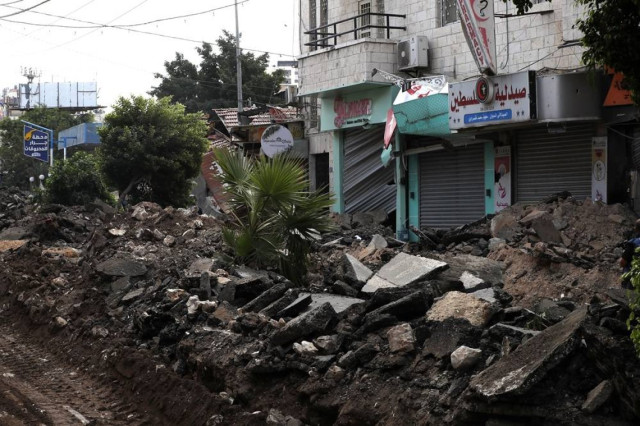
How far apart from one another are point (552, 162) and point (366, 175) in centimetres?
773

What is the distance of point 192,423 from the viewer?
873cm

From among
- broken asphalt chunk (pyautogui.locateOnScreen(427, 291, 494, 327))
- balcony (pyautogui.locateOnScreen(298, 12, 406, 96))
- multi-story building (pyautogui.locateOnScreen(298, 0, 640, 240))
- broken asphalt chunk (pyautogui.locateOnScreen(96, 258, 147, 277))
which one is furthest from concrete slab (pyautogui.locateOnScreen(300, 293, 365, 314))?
balcony (pyautogui.locateOnScreen(298, 12, 406, 96))

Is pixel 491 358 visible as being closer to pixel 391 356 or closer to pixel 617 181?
pixel 391 356

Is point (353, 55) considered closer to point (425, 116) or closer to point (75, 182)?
point (425, 116)

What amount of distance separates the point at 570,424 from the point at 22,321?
11.6 meters

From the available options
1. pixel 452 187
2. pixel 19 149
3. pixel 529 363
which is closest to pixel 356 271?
pixel 529 363

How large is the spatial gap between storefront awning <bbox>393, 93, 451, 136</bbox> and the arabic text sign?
96.1 feet

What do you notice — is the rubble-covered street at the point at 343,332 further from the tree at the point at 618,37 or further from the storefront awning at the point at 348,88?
the storefront awning at the point at 348,88

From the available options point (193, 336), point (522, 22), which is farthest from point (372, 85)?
point (193, 336)

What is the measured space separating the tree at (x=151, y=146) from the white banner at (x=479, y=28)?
1411 centimetres

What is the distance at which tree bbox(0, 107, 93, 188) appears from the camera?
205ft

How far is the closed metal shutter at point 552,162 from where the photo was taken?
17.5m

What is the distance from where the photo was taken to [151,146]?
93.2ft

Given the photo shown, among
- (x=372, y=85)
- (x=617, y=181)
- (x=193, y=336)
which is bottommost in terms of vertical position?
(x=193, y=336)
